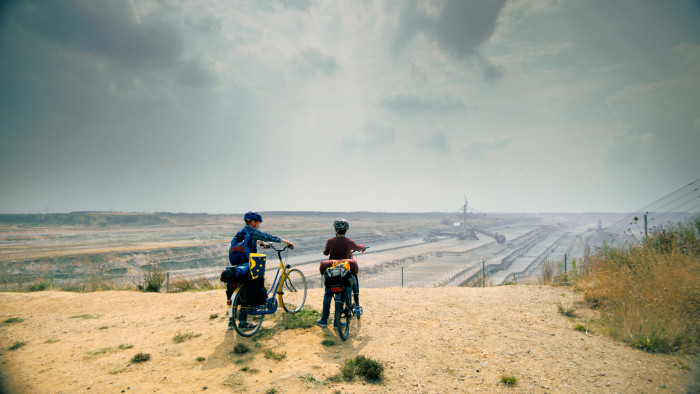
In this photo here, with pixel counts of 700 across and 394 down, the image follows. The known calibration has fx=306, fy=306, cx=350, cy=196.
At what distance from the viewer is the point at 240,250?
613cm

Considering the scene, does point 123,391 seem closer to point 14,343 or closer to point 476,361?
point 14,343

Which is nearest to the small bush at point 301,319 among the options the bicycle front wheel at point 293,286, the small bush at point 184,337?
the bicycle front wheel at point 293,286

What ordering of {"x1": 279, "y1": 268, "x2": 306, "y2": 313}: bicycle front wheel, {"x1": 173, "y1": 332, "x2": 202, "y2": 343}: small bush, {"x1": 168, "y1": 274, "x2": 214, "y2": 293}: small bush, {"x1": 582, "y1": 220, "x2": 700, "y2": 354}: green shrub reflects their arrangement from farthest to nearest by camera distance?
{"x1": 168, "y1": 274, "x2": 214, "y2": 293}: small bush → {"x1": 279, "y1": 268, "x2": 306, "y2": 313}: bicycle front wheel → {"x1": 173, "y1": 332, "x2": 202, "y2": 343}: small bush → {"x1": 582, "y1": 220, "x2": 700, "y2": 354}: green shrub

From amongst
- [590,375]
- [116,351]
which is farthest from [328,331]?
[590,375]

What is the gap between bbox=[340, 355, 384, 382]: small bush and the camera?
4555mm

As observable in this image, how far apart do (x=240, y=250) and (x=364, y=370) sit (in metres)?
3.24

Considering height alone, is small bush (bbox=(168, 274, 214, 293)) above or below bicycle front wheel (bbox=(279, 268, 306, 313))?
below

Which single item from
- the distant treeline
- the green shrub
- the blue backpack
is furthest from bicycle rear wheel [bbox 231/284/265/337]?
the distant treeline

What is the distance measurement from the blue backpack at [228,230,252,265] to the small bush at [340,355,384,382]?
9.25ft

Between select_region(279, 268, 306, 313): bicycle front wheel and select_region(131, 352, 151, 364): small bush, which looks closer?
select_region(131, 352, 151, 364): small bush

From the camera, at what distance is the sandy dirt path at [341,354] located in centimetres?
444

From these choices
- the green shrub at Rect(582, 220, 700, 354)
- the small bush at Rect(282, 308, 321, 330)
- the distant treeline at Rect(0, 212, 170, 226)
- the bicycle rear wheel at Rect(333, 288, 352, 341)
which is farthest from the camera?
the distant treeline at Rect(0, 212, 170, 226)

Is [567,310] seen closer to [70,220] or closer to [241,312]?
[241,312]

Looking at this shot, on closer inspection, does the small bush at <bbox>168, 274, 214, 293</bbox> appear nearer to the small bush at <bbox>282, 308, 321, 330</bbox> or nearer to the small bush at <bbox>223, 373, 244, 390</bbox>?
the small bush at <bbox>282, 308, 321, 330</bbox>
